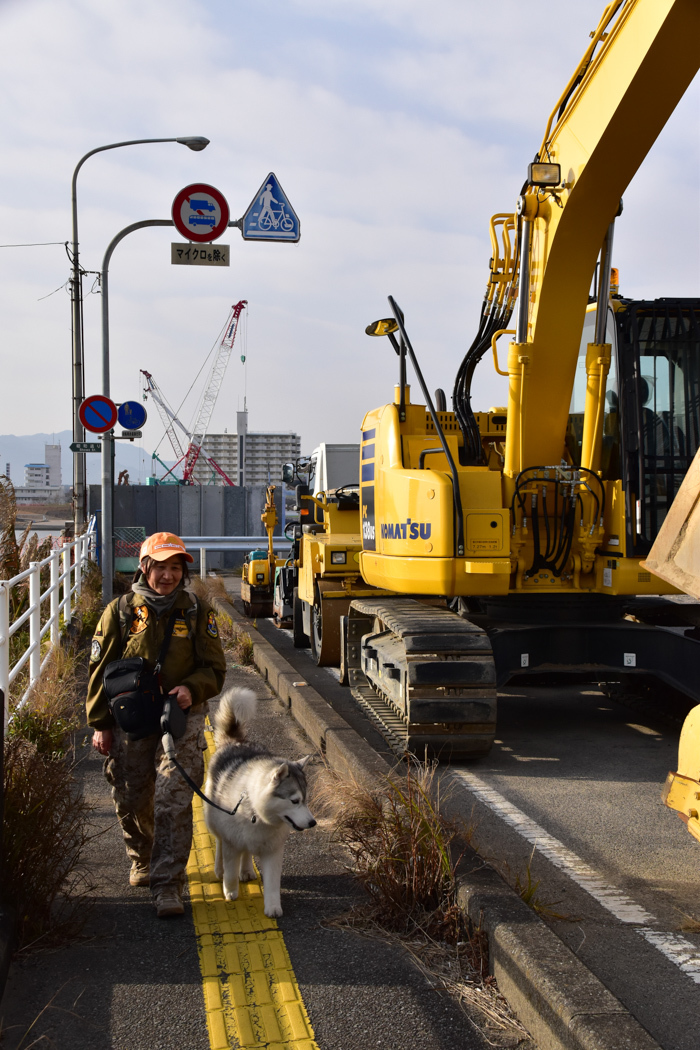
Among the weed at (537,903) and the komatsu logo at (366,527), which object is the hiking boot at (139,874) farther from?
the komatsu logo at (366,527)

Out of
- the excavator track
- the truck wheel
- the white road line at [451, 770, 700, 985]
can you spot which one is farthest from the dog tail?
the truck wheel

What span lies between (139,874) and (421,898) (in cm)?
143

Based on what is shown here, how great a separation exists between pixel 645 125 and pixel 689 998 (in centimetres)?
519

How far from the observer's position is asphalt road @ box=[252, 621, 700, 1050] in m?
3.79

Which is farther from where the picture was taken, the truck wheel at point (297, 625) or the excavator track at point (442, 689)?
the truck wheel at point (297, 625)

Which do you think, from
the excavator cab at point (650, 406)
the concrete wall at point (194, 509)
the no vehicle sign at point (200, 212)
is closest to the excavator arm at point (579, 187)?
the excavator cab at point (650, 406)

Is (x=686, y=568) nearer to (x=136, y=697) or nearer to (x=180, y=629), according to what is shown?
(x=180, y=629)

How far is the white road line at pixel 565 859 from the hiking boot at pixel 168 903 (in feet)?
6.46

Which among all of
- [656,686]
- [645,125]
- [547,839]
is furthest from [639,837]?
[645,125]

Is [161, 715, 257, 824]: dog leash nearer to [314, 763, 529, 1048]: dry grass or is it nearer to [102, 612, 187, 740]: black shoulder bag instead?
[102, 612, 187, 740]: black shoulder bag

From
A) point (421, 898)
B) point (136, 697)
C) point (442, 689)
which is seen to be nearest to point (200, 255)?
point (442, 689)

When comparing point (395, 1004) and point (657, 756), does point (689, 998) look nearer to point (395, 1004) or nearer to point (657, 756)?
point (395, 1004)

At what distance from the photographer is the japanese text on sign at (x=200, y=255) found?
1289cm

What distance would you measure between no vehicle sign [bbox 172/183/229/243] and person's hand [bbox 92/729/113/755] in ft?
31.5
